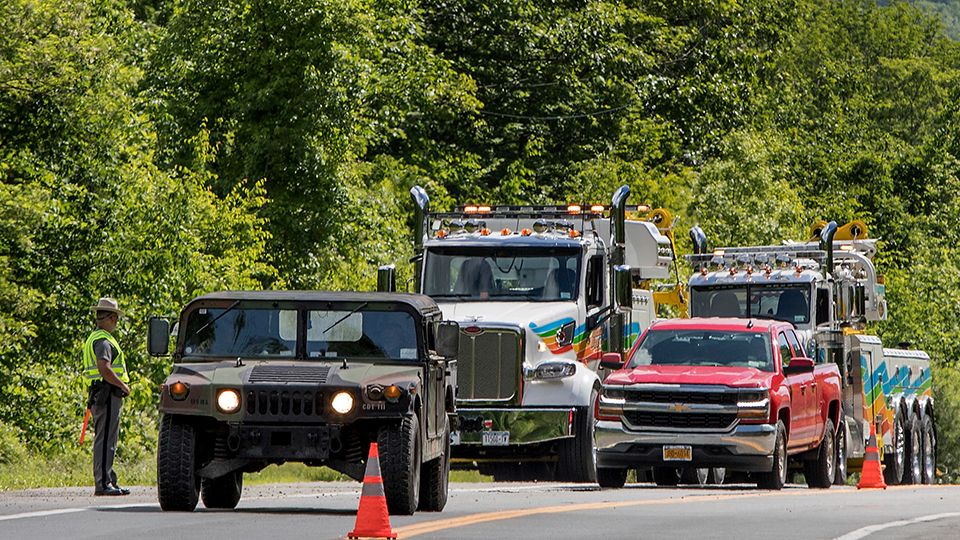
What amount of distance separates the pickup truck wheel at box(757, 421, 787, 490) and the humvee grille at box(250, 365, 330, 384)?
27.1ft

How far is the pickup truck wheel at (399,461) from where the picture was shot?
16.5m

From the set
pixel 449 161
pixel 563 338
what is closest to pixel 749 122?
pixel 449 161

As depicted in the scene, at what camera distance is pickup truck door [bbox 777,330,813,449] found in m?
24.7

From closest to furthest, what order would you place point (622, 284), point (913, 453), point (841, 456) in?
point (622, 284) → point (841, 456) → point (913, 453)

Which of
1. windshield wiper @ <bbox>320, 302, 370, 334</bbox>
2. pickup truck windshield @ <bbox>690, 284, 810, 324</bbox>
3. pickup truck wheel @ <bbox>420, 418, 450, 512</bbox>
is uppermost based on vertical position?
pickup truck windshield @ <bbox>690, 284, 810, 324</bbox>

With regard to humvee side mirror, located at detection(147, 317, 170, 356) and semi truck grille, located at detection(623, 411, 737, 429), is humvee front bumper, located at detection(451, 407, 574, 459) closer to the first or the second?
semi truck grille, located at detection(623, 411, 737, 429)

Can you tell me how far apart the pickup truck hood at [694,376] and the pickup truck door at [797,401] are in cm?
69

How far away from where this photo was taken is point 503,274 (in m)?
26.8

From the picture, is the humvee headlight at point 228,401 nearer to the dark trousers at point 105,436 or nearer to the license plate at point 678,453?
the dark trousers at point 105,436

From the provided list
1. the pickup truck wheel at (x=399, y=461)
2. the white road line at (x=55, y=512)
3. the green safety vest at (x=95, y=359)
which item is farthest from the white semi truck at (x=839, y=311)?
the white road line at (x=55, y=512)

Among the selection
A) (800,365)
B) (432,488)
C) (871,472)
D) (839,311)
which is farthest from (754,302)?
(432,488)

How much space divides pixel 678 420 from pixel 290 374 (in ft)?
26.1

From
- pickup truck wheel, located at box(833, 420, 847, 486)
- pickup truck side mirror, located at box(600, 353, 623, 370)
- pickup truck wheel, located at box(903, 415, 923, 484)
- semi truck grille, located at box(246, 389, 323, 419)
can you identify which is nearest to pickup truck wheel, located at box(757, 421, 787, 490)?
pickup truck side mirror, located at box(600, 353, 623, 370)

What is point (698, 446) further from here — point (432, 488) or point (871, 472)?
point (432, 488)
